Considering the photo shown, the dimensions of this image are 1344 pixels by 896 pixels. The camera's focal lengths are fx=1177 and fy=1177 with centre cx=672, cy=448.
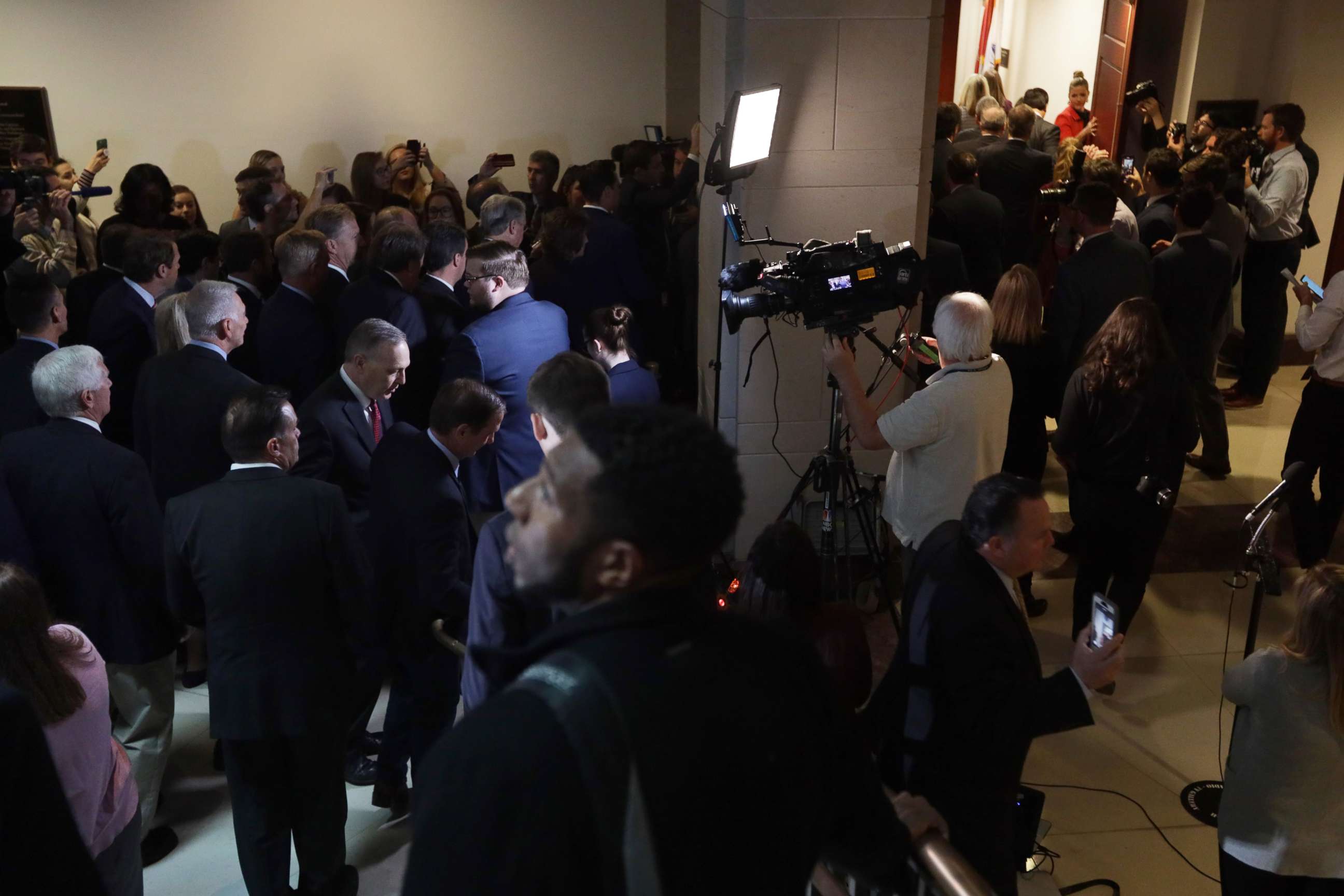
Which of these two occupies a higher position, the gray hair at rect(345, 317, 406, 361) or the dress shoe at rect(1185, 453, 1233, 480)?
the gray hair at rect(345, 317, 406, 361)

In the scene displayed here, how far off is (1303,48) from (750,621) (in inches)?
314

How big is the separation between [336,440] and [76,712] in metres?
1.45

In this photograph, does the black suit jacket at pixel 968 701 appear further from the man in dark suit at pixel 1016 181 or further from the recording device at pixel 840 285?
the man in dark suit at pixel 1016 181

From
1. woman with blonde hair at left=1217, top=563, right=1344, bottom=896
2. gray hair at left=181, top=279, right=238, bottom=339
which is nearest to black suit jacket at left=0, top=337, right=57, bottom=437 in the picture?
gray hair at left=181, top=279, right=238, bottom=339

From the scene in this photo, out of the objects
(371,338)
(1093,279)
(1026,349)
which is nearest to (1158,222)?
(1093,279)

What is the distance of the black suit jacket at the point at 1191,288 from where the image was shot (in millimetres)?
5508

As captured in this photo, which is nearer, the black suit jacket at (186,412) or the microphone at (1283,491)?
the microphone at (1283,491)

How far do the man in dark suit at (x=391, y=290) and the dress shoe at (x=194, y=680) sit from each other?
1.36m

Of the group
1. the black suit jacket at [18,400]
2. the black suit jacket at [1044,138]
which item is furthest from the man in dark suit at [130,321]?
the black suit jacket at [1044,138]

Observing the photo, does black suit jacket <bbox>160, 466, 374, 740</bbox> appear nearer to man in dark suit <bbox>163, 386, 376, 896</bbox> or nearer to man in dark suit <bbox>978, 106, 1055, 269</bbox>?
man in dark suit <bbox>163, 386, 376, 896</bbox>

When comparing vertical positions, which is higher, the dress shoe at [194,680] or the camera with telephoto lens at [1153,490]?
the camera with telephoto lens at [1153,490]

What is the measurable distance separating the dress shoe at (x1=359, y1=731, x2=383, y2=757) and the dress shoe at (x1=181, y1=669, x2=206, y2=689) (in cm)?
85

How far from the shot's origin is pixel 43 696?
91.8 inches

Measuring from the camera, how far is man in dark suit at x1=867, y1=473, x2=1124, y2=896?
2395 mm
